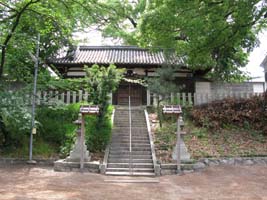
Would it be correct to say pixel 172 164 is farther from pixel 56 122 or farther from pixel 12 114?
pixel 12 114

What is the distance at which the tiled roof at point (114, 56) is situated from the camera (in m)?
16.7

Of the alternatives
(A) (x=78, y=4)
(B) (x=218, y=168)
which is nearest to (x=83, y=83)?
(A) (x=78, y=4)

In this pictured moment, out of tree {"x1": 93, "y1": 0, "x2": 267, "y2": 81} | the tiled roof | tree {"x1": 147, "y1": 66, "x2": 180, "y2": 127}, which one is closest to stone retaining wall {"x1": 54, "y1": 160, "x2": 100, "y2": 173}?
tree {"x1": 147, "y1": 66, "x2": 180, "y2": 127}

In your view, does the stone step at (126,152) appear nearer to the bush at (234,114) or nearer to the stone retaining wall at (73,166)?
the stone retaining wall at (73,166)

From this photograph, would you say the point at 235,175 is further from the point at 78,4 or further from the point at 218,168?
the point at 78,4

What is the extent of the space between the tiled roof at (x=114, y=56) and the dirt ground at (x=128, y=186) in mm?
8087

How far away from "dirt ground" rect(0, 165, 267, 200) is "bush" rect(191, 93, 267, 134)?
3.43 metres

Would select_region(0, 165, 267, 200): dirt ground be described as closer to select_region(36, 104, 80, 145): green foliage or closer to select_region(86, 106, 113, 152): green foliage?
select_region(86, 106, 113, 152): green foliage

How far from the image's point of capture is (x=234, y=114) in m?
12.8

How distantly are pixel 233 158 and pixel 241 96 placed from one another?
209 inches

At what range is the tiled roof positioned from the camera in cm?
1670

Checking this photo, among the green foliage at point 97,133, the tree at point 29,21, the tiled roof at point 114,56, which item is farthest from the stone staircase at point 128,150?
the tree at point 29,21

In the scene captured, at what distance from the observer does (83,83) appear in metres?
13.7

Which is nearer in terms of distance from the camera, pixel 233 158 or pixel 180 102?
pixel 233 158
